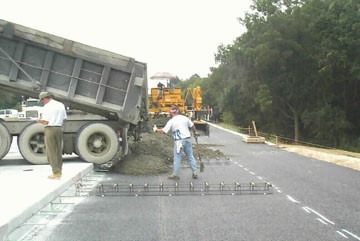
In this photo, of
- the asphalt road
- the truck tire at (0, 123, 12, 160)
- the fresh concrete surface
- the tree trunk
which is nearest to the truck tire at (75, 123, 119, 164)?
the fresh concrete surface

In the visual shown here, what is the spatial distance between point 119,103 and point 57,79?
173cm

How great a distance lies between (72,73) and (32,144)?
2.11 m

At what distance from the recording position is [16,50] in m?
13.1

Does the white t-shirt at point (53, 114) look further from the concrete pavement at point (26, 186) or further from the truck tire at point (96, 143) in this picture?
the truck tire at point (96, 143)

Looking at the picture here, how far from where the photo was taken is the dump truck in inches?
516

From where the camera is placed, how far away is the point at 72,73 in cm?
1338

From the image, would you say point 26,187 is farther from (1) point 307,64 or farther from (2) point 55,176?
(1) point 307,64

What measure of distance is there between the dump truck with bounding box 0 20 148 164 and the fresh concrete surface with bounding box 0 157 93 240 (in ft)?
1.97

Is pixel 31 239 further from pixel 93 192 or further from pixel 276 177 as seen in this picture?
pixel 276 177

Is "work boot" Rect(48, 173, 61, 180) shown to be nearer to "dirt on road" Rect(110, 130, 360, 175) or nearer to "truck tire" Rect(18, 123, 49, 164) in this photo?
"dirt on road" Rect(110, 130, 360, 175)

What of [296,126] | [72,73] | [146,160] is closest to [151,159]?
[146,160]

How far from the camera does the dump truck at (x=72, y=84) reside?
43.0ft

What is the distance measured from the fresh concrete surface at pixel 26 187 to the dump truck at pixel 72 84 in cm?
60

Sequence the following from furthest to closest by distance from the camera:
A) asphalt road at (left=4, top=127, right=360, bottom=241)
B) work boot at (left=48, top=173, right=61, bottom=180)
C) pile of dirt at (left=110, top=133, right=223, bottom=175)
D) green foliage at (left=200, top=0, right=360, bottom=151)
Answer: green foliage at (left=200, top=0, right=360, bottom=151)
pile of dirt at (left=110, top=133, right=223, bottom=175)
work boot at (left=48, top=173, right=61, bottom=180)
asphalt road at (left=4, top=127, right=360, bottom=241)
